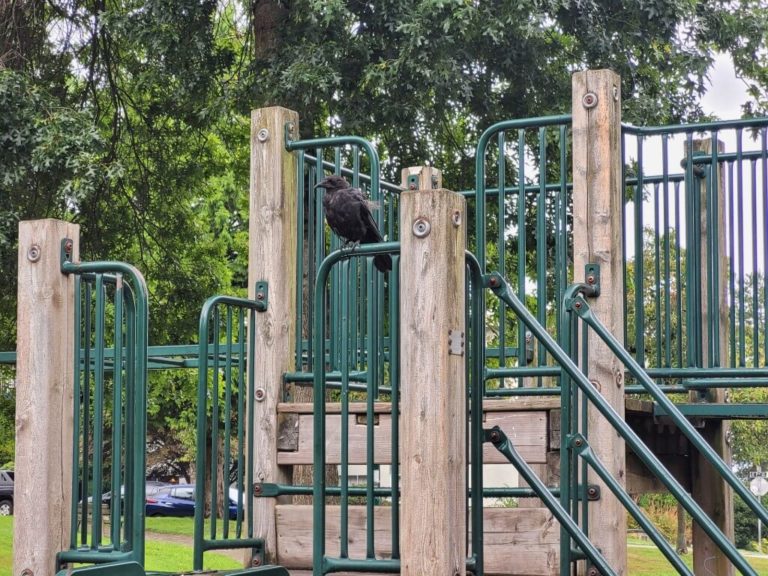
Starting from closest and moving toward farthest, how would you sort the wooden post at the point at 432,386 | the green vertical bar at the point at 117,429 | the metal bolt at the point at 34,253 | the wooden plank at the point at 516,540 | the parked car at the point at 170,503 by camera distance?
the wooden post at the point at 432,386
the green vertical bar at the point at 117,429
the metal bolt at the point at 34,253
the wooden plank at the point at 516,540
the parked car at the point at 170,503

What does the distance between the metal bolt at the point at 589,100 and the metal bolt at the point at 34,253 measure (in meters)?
2.59

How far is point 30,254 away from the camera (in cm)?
476

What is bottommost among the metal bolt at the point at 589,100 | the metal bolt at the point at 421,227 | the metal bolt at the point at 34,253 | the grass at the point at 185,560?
the grass at the point at 185,560

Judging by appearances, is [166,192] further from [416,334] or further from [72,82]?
[416,334]

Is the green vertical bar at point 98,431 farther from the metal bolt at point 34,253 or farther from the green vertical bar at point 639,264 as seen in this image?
the green vertical bar at point 639,264

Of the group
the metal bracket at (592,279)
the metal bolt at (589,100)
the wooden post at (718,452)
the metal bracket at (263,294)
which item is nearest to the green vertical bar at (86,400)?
the metal bracket at (263,294)

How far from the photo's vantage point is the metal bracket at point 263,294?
19.9 feet

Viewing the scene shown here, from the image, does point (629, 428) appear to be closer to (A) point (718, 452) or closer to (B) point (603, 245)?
(B) point (603, 245)

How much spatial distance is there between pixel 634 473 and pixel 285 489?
198cm

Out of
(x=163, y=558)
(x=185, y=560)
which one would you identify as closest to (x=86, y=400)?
(x=163, y=558)

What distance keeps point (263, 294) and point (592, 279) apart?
1.63 m

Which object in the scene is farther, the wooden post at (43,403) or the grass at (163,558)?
the grass at (163,558)

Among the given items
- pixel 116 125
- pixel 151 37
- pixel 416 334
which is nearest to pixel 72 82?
pixel 116 125

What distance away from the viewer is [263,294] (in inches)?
→ 239
